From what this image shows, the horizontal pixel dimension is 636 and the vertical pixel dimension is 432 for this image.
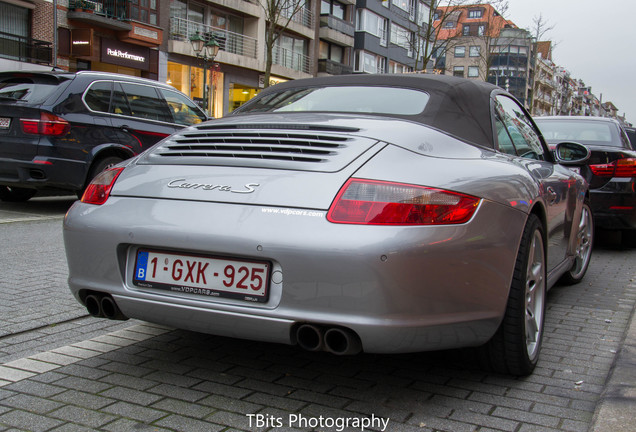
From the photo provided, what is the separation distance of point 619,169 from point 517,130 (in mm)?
3908

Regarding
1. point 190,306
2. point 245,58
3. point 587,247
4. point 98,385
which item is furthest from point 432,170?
point 245,58

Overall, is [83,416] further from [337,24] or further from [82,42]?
[337,24]

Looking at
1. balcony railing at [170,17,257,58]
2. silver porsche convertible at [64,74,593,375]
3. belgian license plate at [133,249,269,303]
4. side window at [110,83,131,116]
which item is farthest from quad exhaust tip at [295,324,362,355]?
balcony railing at [170,17,257,58]

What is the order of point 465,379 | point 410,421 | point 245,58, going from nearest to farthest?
point 410,421 → point 465,379 → point 245,58

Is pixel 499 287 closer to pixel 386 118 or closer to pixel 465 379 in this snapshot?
pixel 465 379

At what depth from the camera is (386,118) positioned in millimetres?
3148

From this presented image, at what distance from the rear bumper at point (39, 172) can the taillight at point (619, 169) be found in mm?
6340

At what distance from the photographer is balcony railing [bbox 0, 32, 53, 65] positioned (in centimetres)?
2461

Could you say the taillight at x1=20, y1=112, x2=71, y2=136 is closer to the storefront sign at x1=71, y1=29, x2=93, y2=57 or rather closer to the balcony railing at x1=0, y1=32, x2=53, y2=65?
the balcony railing at x1=0, y1=32, x2=53, y2=65

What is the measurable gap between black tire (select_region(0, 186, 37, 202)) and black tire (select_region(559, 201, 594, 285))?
25.2 feet

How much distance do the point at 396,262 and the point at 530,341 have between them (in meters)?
1.19

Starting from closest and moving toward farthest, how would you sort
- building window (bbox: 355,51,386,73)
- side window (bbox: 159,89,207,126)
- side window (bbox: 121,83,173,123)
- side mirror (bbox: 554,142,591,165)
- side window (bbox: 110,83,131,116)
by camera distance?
1. side mirror (bbox: 554,142,591,165)
2. side window (bbox: 110,83,131,116)
3. side window (bbox: 121,83,173,123)
4. side window (bbox: 159,89,207,126)
5. building window (bbox: 355,51,386,73)

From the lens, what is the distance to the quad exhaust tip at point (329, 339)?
2.46m

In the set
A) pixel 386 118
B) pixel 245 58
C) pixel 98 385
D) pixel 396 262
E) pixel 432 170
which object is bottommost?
pixel 98 385
